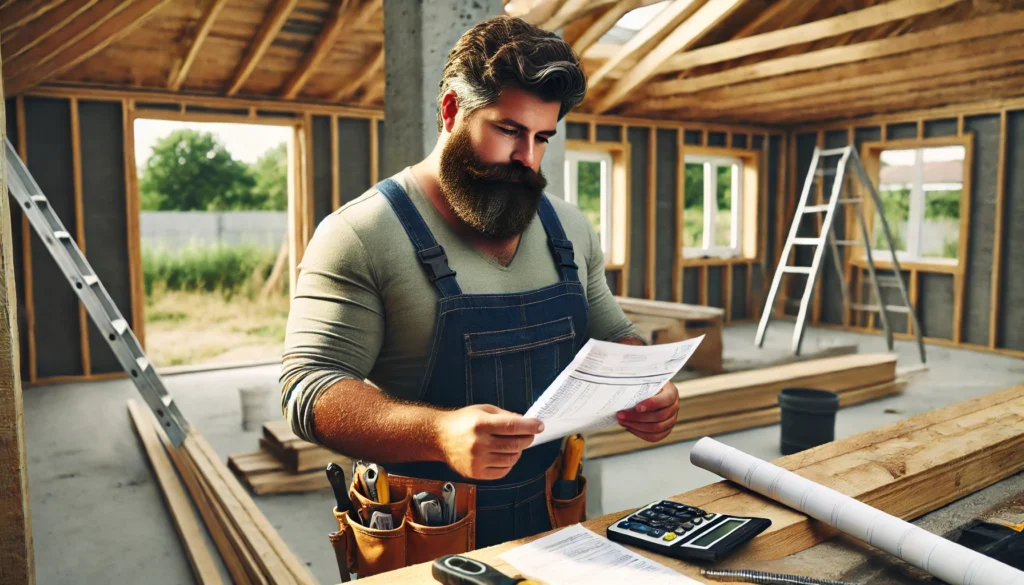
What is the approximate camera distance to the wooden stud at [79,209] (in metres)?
6.43

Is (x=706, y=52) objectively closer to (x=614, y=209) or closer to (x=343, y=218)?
(x=614, y=209)

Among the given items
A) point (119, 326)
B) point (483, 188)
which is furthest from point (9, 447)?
point (119, 326)

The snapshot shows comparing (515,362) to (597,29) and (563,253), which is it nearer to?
(563,253)

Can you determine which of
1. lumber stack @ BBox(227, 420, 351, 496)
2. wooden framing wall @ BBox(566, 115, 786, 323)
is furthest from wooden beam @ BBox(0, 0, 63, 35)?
wooden framing wall @ BBox(566, 115, 786, 323)

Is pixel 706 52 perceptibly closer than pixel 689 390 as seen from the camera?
No

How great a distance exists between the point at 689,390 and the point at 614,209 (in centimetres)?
439

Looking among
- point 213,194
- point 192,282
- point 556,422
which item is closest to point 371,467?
point 556,422

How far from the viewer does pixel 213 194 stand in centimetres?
1603

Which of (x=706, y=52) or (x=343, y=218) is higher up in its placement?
(x=706, y=52)

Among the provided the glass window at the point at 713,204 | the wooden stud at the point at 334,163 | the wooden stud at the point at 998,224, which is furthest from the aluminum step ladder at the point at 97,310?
the wooden stud at the point at 998,224

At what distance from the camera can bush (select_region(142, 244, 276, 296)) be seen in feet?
43.2

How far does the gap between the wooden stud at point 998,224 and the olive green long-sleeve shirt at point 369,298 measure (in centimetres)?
803

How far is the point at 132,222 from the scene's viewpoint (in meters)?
6.75

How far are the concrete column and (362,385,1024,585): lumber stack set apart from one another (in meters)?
1.73
